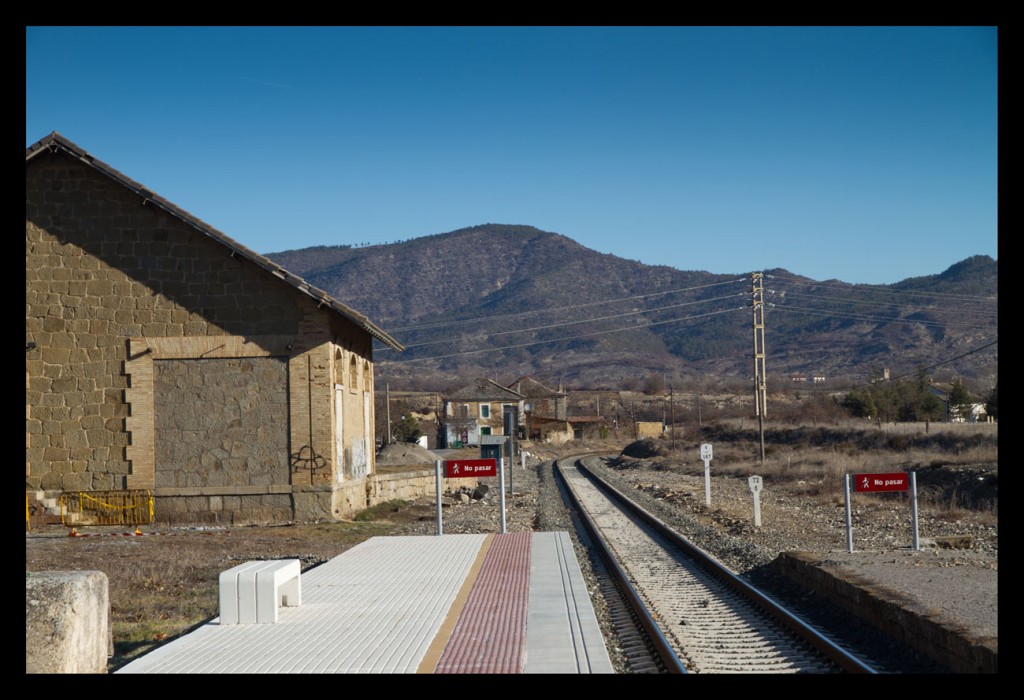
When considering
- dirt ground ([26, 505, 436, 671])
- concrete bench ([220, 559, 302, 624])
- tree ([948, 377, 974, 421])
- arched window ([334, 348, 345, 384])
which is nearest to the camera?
concrete bench ([220, 559, 302, 624])

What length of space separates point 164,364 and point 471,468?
776 centimetres

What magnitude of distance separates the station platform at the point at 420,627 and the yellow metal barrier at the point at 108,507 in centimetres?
774

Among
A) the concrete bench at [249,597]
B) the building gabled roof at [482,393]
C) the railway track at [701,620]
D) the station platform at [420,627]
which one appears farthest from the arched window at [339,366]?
the building gabled roof at [482,393]

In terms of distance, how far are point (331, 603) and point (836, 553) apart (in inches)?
323

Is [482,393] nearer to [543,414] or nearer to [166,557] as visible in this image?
[543,414]

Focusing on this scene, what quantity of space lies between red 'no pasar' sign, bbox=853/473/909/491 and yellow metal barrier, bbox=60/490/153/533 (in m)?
14.9

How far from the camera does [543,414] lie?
107750 mm

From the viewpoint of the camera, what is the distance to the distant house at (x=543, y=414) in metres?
89.3

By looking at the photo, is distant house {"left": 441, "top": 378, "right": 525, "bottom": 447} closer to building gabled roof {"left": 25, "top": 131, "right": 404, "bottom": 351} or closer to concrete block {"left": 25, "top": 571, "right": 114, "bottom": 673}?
building gabled roof {"left": 25, "top": 131, "right": 404, "bottom": 351}

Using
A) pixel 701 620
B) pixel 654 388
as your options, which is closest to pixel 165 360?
pixel 701 620

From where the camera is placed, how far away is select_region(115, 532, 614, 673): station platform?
360 inches

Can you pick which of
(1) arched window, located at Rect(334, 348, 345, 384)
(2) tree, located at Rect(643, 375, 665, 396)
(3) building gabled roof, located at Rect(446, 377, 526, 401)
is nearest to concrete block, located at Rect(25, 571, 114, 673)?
(1) arched window, located at Rect(334, 348, 345, 384)

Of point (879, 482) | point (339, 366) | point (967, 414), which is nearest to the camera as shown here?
point (879, 482)

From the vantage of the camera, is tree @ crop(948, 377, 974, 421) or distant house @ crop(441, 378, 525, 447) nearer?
tree @ crop(948, 377, 974, 421)
